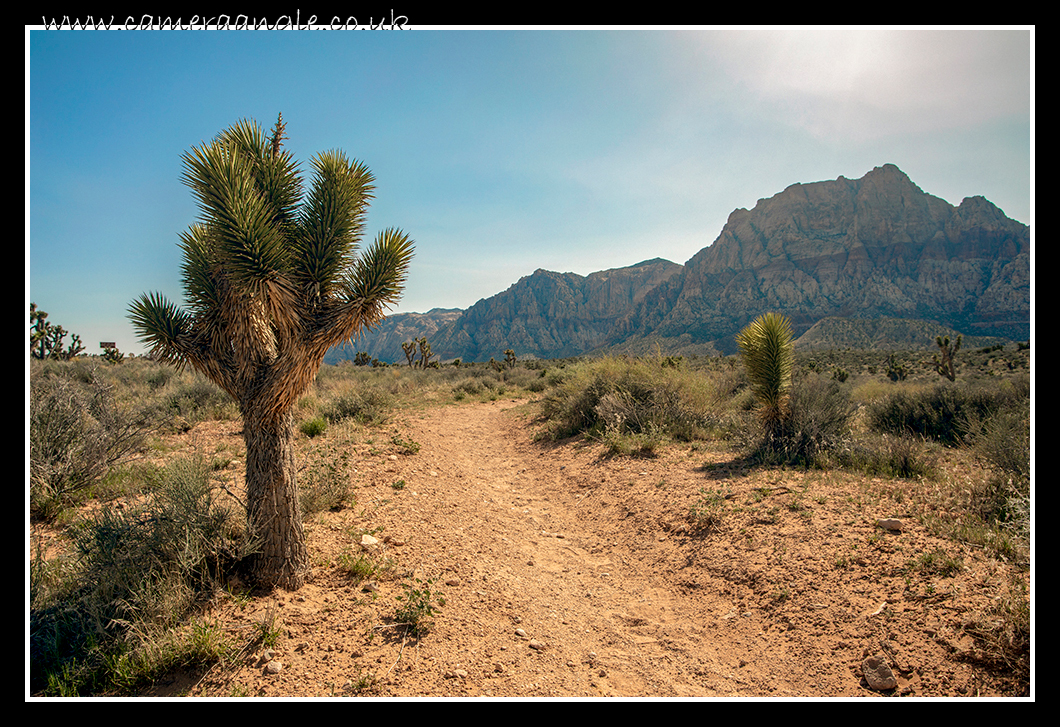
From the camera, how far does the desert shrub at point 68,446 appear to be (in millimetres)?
4812

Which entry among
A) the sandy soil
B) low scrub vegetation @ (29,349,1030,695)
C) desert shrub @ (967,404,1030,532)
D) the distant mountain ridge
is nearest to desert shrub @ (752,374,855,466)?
low scrub vegetation @ (29,349,1030,695)

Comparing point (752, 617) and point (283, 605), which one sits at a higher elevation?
point (283, 605)

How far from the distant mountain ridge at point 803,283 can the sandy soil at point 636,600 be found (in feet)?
228

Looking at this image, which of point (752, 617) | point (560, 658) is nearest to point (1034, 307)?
point (752, 617)

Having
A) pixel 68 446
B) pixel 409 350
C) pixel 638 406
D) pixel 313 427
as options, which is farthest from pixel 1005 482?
pixel 409 350

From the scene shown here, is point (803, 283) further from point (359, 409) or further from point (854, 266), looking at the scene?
point (359, 409)

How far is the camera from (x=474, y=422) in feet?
46.9

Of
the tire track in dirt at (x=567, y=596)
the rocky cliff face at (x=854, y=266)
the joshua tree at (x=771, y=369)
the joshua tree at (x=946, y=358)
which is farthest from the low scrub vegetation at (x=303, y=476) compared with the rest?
the rocky cliff face at (x=854, y=266)

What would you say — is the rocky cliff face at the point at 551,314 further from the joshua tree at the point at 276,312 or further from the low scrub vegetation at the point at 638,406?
the joshua tree at the point at 276,312
